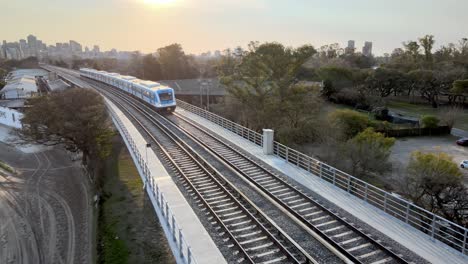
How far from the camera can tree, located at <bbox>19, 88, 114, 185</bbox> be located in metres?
25.4

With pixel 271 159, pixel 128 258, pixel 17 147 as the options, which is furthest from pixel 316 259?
pixel 17 147

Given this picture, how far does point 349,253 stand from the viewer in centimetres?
941

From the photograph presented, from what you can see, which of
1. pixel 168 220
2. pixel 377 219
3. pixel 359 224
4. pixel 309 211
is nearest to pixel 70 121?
pixel 168 220

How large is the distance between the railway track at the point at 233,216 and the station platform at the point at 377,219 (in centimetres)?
291

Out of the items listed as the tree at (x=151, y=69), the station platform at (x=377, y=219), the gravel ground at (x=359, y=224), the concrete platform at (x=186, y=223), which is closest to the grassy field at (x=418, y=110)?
the station platform at (x=377, y=219)

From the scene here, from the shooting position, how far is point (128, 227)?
741 inches

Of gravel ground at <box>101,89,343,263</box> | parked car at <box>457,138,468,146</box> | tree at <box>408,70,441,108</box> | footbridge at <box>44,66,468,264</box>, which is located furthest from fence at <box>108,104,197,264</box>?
tree at <box>408,70,441,108</box>

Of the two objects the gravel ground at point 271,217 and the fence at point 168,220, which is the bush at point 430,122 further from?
the fence at point 168,220

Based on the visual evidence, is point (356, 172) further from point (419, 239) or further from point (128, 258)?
point (128, 258)

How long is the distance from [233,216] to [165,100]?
74.2 ft

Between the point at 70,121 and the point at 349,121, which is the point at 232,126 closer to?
the point at 349,121

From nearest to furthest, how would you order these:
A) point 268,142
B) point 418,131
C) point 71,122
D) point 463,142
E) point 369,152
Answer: point 268,142 → point 369,152 → point 71,122 → point 463,142 → point 418,131

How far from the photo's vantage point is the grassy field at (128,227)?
16.2m

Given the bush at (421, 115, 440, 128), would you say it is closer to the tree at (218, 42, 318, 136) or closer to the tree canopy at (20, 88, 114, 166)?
the tree at (218, 42, 318, 136)
